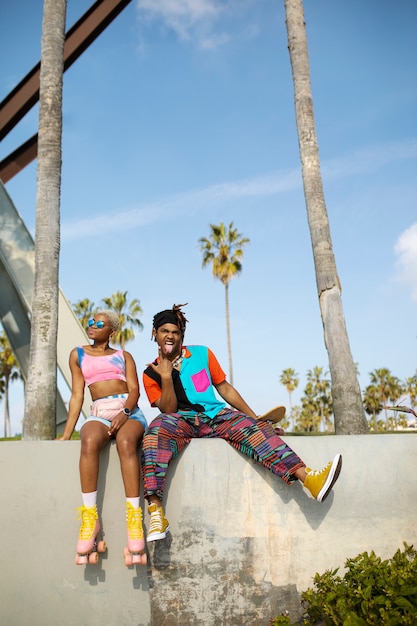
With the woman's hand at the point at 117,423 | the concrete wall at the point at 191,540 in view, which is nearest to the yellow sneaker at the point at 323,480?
the concrete wall at the point at 191,540

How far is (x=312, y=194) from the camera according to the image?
7.04 meters

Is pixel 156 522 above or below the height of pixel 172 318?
below

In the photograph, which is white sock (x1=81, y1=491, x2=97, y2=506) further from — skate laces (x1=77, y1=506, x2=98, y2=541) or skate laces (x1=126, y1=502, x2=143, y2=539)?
skate laces (x1=126, y1=502, x2=143, y2=539)

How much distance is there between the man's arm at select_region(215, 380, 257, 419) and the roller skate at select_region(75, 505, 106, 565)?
1.38 m

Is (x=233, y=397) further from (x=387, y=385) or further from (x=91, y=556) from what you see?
(x=387, y=385)

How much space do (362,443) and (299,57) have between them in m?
6.23

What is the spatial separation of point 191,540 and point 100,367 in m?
1.50

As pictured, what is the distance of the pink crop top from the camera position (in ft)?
12.9

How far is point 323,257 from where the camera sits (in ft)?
22.2

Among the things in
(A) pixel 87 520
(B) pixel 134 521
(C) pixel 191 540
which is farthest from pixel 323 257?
(A) pixel 87 520

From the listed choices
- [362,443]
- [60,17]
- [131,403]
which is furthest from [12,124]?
[362,443]

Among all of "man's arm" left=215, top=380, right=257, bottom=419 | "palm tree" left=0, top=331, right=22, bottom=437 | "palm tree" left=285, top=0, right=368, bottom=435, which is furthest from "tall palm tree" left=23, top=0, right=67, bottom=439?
"palm tree" left=0, top=331, right=22, bottom=437

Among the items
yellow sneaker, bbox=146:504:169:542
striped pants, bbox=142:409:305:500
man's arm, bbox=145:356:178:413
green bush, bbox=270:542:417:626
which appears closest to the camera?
green bush, bbox=270:542:417:626

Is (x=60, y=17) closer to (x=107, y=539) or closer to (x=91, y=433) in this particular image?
(x=91, y=433)
